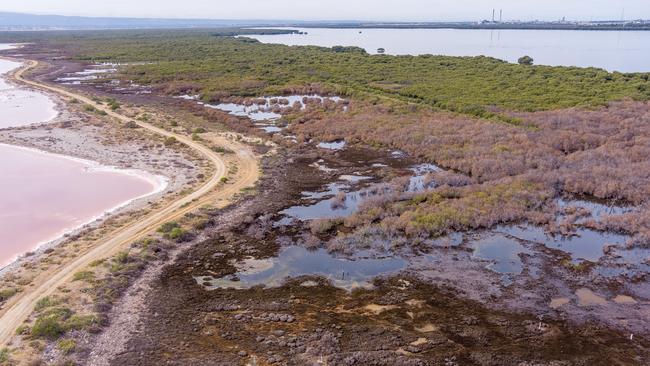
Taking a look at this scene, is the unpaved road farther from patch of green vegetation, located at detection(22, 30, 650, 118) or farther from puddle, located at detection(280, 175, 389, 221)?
patch of green vegetation, located at detection(22, 30, 650, 118)

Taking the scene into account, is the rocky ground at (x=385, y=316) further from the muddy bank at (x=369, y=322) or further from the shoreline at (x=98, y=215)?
the shoreline at (x=98, y=215)

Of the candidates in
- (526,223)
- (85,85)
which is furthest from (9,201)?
(85,85)

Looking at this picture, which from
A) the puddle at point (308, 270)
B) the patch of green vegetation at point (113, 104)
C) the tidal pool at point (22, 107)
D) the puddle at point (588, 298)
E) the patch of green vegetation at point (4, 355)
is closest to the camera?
the patch of green vegetation at point (4, 355)

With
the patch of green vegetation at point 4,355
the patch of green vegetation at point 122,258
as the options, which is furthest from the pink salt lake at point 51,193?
the patch of green vegetation at point 4,355

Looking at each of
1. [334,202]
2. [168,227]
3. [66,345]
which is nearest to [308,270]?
[334,202]

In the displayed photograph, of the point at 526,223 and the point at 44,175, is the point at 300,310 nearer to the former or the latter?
the point at 526,223

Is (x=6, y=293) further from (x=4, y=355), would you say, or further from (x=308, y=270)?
(x=308, y=270)

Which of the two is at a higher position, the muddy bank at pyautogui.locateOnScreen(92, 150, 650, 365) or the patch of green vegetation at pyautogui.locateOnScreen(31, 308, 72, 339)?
the patch of green vegetation at pyautogui.locateOnScreen(31, 308, 72, 339)

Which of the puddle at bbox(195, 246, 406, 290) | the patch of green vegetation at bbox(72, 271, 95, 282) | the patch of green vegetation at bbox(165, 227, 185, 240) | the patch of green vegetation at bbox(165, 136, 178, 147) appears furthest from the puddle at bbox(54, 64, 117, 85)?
the puddle at bbox(195, 246, 406, 290)
